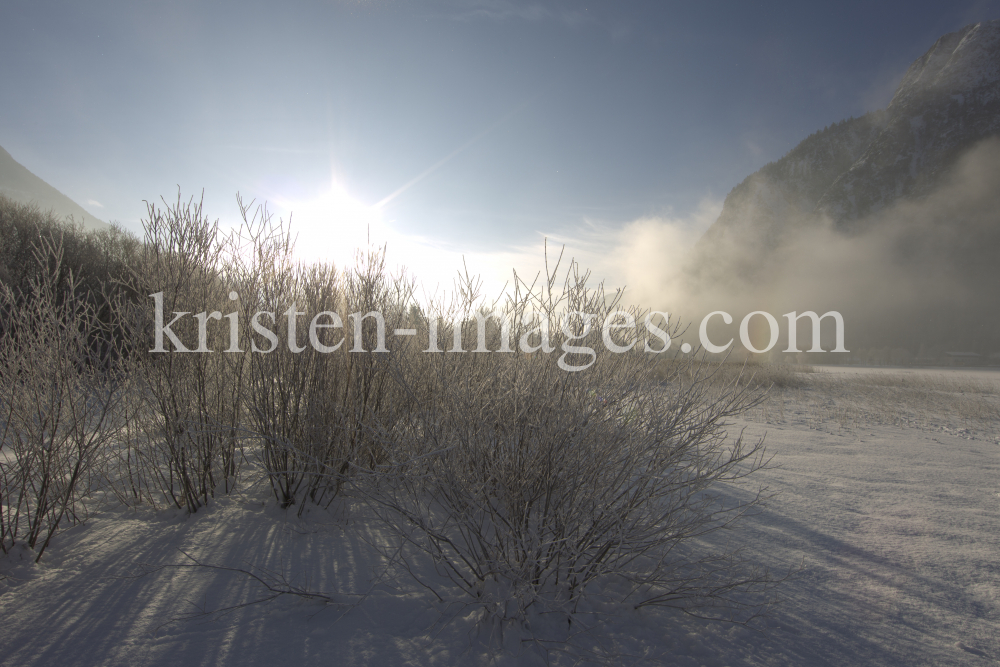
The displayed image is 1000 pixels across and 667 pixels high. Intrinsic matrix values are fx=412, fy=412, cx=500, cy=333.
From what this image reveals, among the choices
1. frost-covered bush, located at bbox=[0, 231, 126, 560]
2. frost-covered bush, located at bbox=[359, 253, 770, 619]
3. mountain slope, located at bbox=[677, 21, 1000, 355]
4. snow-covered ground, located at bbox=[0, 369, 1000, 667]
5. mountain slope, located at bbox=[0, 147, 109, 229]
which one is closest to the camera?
snow-covered ground, located at bbox=[0, 369, 1000, 667]

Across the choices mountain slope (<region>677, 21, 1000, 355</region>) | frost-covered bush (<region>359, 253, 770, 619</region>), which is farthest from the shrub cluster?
mountain slope (<region>677, 21, 1000, 355</region>)

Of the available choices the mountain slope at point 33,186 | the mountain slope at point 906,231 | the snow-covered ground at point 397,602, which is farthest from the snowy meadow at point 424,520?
the mountain slope at point 33,186

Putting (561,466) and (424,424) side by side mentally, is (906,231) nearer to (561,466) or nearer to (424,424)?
(561,466)

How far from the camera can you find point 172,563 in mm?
2260

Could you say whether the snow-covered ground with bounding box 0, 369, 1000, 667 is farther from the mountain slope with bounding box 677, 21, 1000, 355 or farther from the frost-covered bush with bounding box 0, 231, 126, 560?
the mountain slope with bounding box 677, 21, 1000, 355

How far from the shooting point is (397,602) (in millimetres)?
2086

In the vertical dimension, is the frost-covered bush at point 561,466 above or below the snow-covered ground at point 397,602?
above

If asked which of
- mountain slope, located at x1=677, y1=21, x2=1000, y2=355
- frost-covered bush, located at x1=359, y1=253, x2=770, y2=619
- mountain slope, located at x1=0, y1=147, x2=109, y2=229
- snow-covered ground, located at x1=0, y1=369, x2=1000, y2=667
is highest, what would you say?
mountain slope, located at x1=0, y1=147, x2=109, y2=229

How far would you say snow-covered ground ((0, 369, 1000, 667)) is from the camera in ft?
5.74

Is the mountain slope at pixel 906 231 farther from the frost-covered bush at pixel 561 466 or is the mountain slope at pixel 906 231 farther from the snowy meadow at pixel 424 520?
the frost-covered bush at pixel 561 466

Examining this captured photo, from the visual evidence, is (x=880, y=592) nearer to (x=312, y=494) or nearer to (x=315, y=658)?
(x=315, y=658)

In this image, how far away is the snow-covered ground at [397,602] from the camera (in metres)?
1.75

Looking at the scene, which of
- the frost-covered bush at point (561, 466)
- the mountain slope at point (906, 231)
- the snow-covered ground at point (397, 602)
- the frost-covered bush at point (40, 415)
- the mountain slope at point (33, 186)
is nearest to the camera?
the snow-covered ground at point (397, 602)

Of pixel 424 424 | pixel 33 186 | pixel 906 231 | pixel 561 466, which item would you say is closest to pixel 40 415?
pixel 424 424
